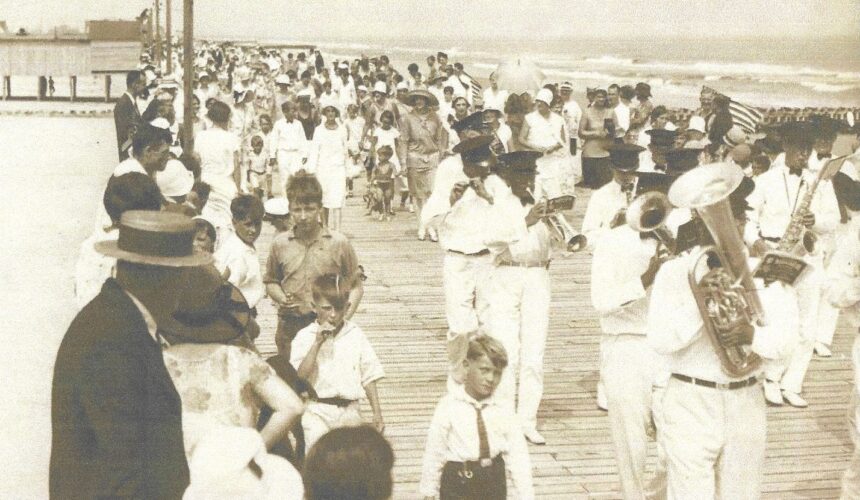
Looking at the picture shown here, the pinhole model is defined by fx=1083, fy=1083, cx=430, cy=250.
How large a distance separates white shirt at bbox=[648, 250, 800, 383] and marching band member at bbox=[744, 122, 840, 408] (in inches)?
143

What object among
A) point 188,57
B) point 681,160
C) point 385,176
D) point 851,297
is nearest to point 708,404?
point 851,297

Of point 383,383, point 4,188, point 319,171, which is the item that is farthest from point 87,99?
point 383,383

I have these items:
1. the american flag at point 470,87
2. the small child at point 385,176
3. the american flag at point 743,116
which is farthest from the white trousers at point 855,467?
the american flag at point 470,87

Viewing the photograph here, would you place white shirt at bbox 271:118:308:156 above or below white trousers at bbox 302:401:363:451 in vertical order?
above

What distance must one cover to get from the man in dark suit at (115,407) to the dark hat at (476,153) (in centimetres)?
396

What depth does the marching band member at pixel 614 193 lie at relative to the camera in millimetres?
6355

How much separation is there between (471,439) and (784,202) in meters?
4.55

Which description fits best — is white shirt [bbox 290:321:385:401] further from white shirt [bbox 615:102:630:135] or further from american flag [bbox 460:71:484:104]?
american flag [bbox 460:71:484:104]

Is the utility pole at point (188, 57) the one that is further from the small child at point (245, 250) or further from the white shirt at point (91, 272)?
the white shirt at point (91, 272)

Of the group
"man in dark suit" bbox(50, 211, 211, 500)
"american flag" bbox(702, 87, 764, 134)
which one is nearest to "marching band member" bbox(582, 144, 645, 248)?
"man in dark suit" bbox(50, 211, 211, 500)

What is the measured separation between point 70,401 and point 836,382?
23.0 ft

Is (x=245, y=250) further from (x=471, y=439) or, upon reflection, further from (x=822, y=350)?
(x=822, y=350)

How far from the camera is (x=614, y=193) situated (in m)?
6.54

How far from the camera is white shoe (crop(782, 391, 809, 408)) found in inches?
306
